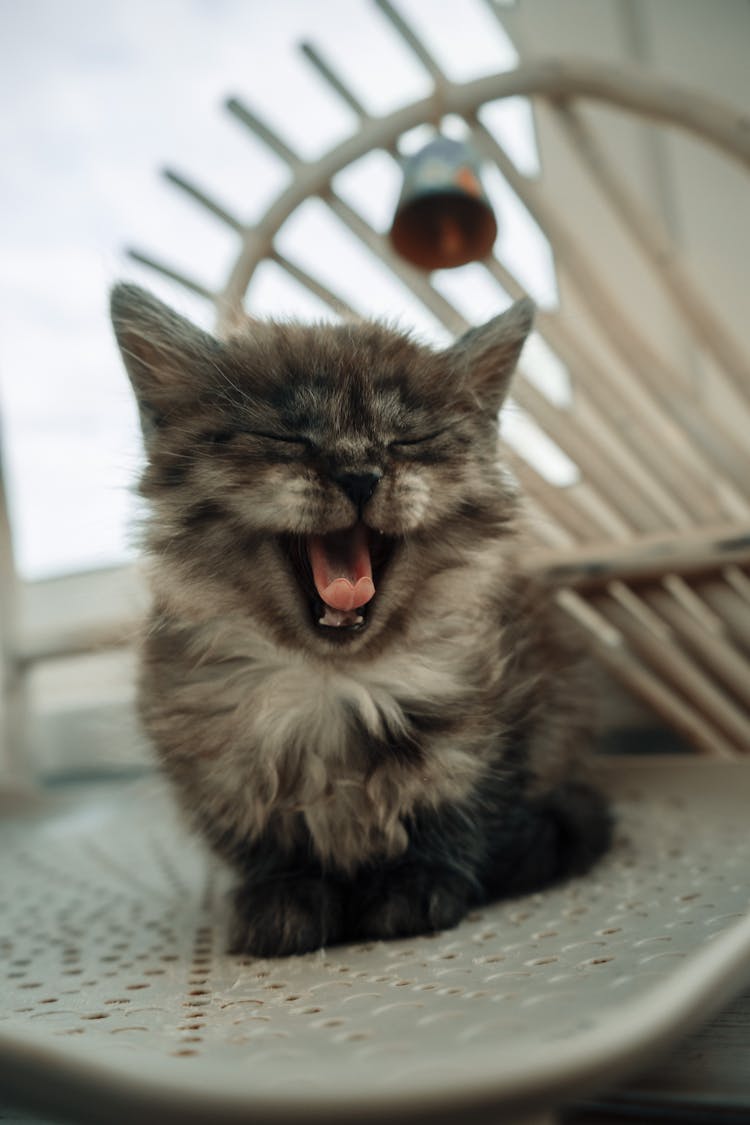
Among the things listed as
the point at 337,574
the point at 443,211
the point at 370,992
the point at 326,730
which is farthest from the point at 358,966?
the point at 443,211

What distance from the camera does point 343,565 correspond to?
2.67 feet

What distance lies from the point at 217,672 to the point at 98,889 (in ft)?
1.46

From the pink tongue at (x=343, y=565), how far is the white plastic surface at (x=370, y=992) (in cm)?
31

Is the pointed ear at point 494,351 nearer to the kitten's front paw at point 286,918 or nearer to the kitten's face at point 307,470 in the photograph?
the kitten's face at point 307,470

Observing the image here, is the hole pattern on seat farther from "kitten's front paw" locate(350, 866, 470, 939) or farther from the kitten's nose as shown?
the kitten's nose

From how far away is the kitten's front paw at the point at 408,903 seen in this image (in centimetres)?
80

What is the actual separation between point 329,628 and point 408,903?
0.87ft

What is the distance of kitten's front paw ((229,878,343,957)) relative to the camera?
2.56 ft

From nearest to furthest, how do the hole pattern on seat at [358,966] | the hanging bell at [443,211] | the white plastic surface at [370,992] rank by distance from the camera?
the white plastic surface at [370,992] → the hole pattern on seat at [358,966] → the hanging bell at [443,211]

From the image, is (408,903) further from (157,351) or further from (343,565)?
(157,351)

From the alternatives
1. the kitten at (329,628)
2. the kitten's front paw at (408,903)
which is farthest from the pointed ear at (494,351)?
the kitten's front paw at (408,903)

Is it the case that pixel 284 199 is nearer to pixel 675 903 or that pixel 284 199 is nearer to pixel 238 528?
pixel 238 528

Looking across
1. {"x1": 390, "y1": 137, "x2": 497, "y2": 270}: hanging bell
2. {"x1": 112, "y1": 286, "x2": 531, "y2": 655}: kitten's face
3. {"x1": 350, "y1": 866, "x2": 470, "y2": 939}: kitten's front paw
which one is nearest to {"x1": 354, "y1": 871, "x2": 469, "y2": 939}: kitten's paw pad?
{"x1": 350, "y1": 866, "x2": 470, "y2": 939}: kitten's front paw

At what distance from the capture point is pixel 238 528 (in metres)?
0.81
